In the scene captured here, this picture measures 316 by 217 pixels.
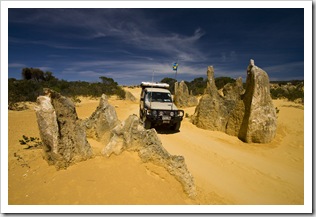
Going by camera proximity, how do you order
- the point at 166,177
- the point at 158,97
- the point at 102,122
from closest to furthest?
the point at 166,177
the point at 102,122
the point at 158,97

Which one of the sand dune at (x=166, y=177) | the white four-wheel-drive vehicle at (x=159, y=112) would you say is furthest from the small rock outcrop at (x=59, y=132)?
the white four-wheel-drive vehicle at (x=159, y=112)

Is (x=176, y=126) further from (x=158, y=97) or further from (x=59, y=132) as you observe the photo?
(x=59, y=132)

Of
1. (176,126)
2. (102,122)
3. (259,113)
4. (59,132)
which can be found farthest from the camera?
(176,126)

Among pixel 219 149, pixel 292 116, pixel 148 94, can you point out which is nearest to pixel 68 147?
pixel 219 149

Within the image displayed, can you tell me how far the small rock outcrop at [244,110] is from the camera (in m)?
7.96

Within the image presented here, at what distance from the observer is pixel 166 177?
12.2ft

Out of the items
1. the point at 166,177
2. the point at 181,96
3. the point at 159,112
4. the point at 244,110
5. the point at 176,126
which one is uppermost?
the point at 181,96

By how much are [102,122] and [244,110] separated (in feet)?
21.0

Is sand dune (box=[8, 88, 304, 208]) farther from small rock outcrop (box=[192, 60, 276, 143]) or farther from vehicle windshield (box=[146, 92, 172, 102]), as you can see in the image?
vehicle windshield (box=[146, 92, 172, 102])

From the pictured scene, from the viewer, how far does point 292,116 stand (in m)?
11.7

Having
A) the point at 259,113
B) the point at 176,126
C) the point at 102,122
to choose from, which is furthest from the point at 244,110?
the point at 102,122

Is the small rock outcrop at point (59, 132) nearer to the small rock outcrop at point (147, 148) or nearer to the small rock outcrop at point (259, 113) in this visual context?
the small rock outcrop at point (147, 148)

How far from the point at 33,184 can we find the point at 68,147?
34.0 inches

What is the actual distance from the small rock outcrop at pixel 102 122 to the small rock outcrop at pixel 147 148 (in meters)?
2.29
